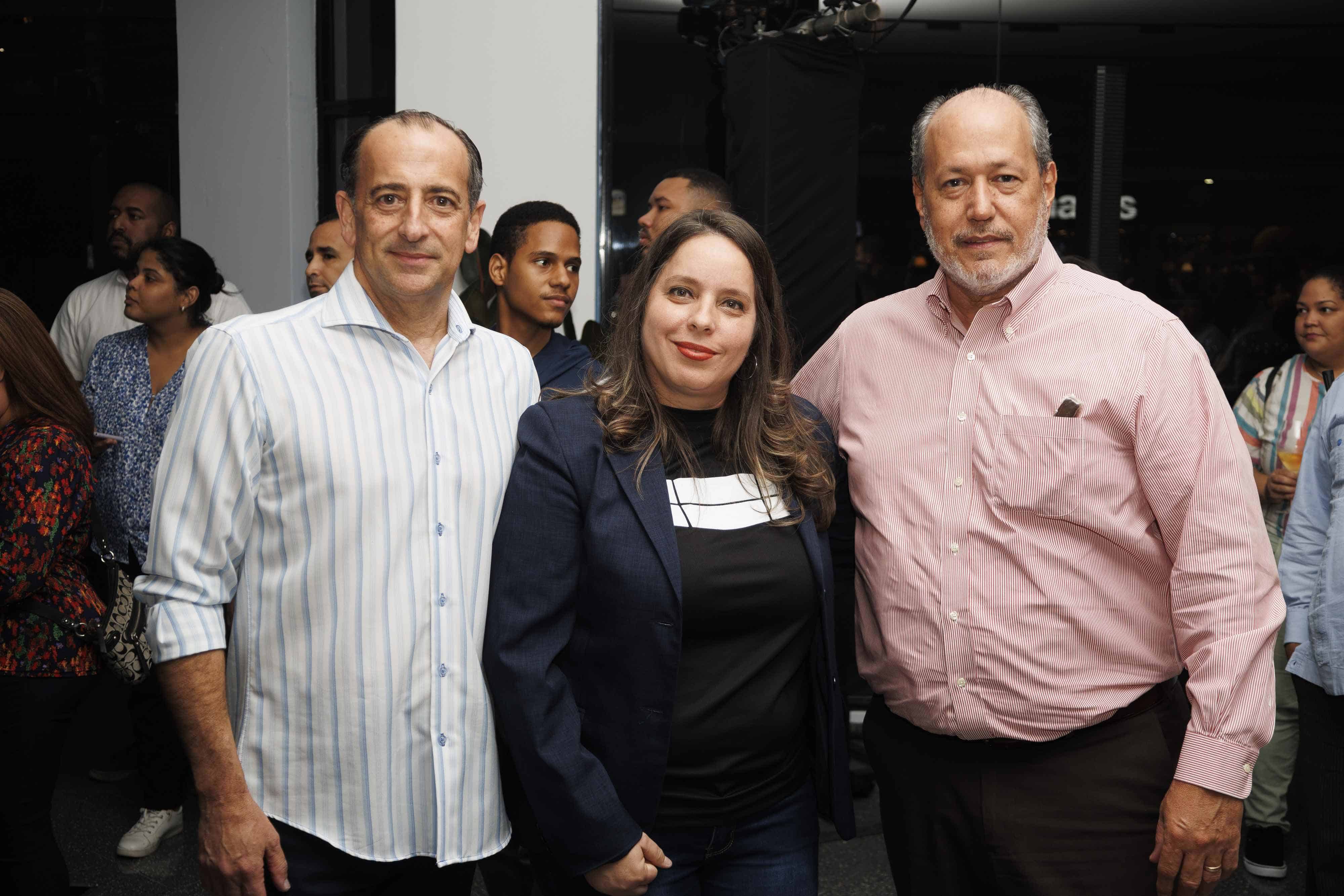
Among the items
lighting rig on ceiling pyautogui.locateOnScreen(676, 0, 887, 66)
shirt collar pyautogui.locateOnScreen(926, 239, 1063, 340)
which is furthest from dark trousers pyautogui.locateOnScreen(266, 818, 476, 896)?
lighting rig on ceiling pyautogui.locateOnScreen(676, 0, 887, 66)

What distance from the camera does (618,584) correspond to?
157 cm

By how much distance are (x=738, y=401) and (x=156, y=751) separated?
262 centimetres

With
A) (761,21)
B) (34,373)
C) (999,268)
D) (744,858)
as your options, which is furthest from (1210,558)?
(761,21)

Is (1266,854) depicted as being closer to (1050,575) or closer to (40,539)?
(1050,575)

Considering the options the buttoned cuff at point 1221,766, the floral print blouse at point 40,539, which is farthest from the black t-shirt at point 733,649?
the floral print blouse at point 40,539

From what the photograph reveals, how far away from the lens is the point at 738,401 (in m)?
1.80

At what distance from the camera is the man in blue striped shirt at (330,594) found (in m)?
1.52

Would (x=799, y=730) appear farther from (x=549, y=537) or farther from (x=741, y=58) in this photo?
(x=741, y=58)

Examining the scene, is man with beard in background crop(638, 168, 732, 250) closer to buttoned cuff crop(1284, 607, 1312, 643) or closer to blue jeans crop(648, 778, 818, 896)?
buttoned cuff crop(1284, 607, 1312, 643)

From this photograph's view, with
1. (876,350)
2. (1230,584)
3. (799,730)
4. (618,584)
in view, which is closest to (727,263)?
(876,350)

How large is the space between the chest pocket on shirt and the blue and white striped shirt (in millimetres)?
845

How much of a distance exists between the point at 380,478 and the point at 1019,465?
3.34 feet

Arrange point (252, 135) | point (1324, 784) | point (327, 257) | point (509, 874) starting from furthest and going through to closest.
A: point (252, 135) < point (327, 257) < point (1324, 784) < point (509, 874)

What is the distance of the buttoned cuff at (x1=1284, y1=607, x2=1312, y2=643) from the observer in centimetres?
253
